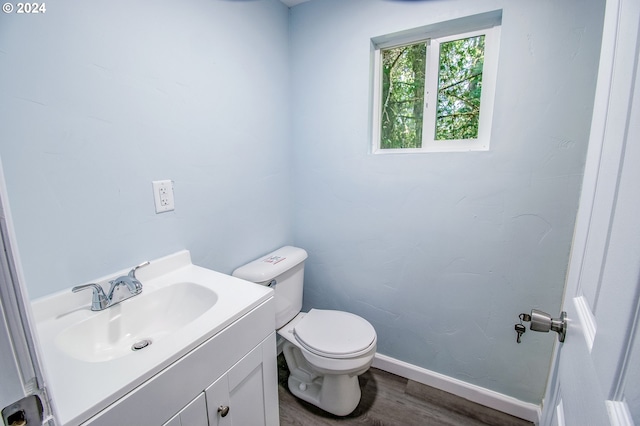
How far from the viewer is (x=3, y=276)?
299mm

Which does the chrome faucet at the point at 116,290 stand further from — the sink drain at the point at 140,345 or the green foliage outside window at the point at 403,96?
the green foliage outside window at the point at 403,96

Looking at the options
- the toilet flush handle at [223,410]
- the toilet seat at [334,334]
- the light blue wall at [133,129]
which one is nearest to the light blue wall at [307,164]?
the light blue wall at [133,129]

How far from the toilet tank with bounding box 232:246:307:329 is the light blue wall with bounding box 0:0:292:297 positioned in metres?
0.11

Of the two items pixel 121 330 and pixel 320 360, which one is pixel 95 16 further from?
pixel 320 360

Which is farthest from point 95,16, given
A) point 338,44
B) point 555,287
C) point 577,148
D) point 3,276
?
point 555,287

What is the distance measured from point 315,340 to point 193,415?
2.23 feet

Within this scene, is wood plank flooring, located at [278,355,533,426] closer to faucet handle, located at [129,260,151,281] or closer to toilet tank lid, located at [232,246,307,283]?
toilet tank lid, located at [232,246,307,283]

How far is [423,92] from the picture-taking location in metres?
1.48

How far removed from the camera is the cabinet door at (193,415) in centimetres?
72

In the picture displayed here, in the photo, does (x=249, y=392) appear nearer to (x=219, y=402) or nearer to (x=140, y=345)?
(x=219, y=402)

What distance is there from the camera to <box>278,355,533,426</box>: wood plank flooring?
138cm

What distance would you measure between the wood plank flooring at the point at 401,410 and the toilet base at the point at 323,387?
0.04 meters

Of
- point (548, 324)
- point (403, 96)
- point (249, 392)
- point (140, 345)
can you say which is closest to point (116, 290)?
point (140, 345)

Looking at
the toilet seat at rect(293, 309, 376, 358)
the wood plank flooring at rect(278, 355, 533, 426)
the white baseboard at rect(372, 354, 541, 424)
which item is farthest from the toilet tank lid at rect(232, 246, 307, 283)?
the white baseboard at rect(372, 354, 541, 424)
